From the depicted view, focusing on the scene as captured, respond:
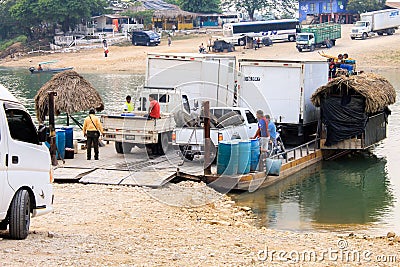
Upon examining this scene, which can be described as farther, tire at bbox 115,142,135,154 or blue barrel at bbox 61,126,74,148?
tire at bbox 115,142,135,154

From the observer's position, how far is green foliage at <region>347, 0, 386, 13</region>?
101062 mm

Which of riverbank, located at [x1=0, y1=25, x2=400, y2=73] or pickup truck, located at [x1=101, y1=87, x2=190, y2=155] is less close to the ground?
pickup truck, located at [x1=101, y1=87, x2=190, y2=155]

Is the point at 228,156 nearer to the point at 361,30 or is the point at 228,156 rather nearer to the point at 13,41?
the point at 361,30

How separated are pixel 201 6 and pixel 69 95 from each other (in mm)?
84220

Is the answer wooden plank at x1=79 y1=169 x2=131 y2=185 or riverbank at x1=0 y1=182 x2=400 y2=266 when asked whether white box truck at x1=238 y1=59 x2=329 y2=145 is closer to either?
wooden plank at x1=79 y1=169 x2=131 y2=185

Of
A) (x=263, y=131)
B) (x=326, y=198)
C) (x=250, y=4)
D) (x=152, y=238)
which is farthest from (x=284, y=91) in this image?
(x=250, y=4)

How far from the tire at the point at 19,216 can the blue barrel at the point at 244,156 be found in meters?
8.43

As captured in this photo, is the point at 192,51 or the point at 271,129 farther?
the point at 192,51

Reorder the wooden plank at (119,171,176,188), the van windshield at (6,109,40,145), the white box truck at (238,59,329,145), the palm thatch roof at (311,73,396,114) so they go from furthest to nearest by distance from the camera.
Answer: the white box truck at (238,59,329,145), the palm thatch roof at (311,73,396,114), the wooden plank at (119,171,176,188), the van windshield at (6,109,40,145)

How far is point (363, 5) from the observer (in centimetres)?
10094

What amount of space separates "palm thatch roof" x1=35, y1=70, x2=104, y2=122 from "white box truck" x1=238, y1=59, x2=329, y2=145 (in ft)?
14.8

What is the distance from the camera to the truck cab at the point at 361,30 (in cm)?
8081

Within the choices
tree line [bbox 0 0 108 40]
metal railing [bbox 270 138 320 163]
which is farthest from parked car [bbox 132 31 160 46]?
metal railing [bbox 270 138 320 163]

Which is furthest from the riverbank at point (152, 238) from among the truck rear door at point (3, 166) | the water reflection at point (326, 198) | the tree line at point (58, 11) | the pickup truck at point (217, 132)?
the tree line at point (58, 11)
